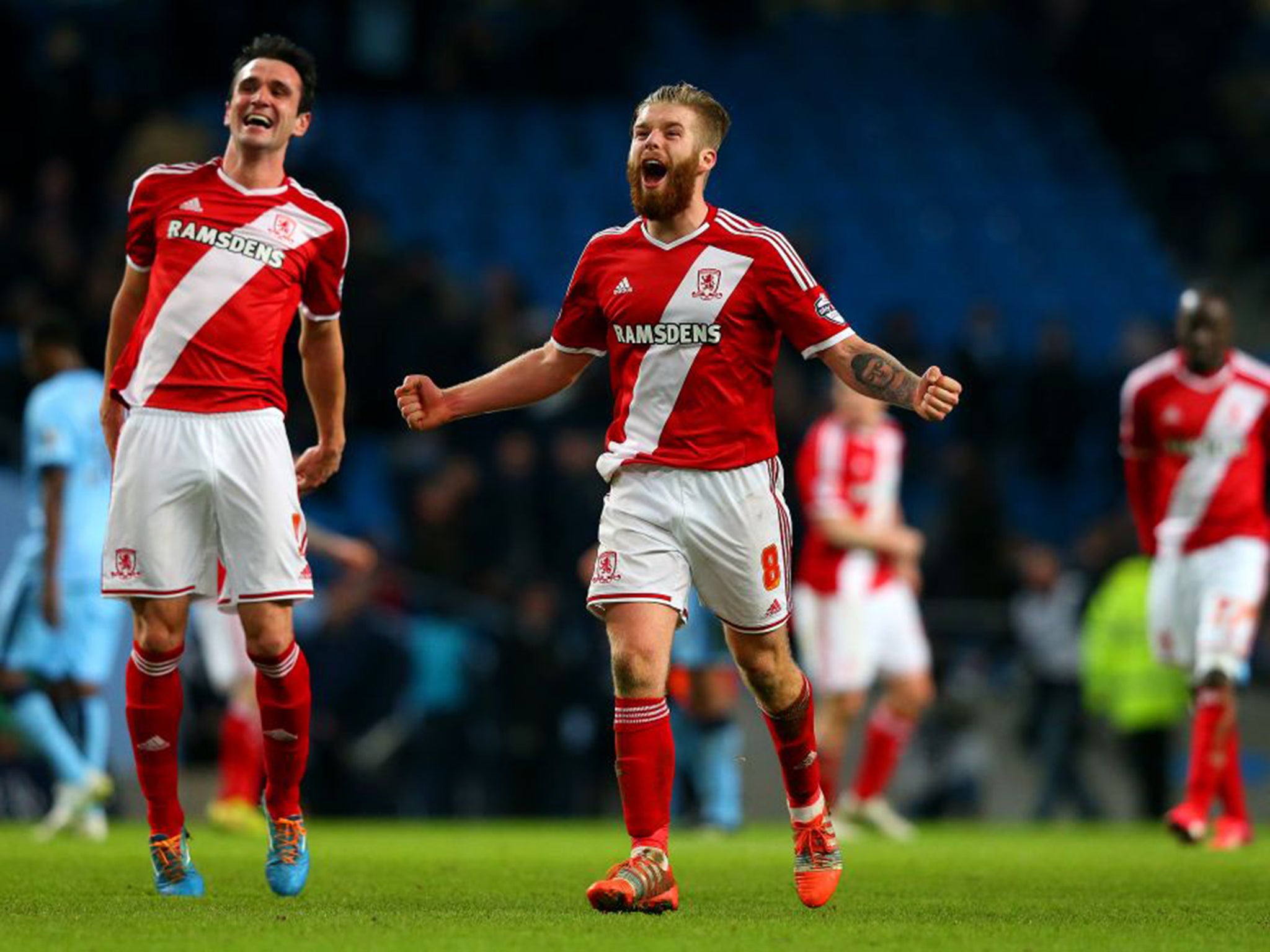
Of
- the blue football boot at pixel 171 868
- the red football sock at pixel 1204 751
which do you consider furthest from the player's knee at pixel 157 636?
the red football sock at pixel 1204 751

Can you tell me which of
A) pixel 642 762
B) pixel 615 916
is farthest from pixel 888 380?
pixel 615 916

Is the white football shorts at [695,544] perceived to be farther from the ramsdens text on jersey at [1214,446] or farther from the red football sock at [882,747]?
the red football sock at [882,747]

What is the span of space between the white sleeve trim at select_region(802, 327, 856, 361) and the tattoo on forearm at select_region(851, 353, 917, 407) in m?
0.08

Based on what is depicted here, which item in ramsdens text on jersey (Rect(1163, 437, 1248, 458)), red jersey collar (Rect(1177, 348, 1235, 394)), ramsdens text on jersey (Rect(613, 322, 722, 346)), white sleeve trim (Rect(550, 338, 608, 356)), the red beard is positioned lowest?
ramsdens text on jersey (Rect(1163, 437, 1248, 458))

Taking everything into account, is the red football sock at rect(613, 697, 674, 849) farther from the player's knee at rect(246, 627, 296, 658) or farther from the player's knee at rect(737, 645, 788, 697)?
the player's knee at rect(246, 627, 296, 658)

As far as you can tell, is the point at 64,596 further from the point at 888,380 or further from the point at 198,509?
the point at 888,380

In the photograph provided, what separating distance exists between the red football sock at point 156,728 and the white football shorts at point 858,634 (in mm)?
5689

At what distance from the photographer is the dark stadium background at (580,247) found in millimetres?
14586

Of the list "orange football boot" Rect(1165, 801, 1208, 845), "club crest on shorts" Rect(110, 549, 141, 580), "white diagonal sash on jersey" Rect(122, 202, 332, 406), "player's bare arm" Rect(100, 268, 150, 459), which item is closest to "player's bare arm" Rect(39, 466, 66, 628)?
"player's bare arm" Rect(100, 268, 150, 459)

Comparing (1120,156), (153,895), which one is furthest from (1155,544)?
(1120,156)

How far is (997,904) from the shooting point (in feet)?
22.5

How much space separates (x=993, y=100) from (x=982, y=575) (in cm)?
1078

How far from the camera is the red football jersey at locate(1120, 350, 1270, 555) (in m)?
10.7

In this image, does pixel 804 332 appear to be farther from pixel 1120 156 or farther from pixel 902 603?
pixel 1120 156
